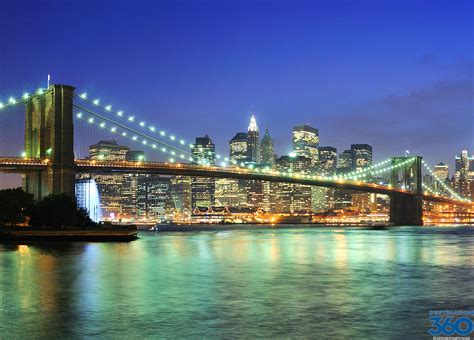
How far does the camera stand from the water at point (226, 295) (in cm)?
1598

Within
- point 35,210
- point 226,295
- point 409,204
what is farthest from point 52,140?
point 409,204

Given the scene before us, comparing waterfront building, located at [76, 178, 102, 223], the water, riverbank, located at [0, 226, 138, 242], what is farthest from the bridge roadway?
the water

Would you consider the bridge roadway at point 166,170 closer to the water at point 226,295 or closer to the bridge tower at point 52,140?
the bridge tower at point 52,140

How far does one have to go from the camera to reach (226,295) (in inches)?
849

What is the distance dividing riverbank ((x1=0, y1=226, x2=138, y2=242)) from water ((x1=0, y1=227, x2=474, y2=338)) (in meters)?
15.0

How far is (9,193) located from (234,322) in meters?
40.8

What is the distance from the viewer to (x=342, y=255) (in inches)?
1563

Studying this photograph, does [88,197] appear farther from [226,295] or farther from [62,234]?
[226,295]

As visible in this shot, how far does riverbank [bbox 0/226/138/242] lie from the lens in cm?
5191

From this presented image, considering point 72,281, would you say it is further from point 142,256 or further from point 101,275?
point 142,256

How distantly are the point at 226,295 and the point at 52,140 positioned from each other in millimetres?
43812

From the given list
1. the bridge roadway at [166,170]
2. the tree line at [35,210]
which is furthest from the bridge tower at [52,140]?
the tree line at [35,210]

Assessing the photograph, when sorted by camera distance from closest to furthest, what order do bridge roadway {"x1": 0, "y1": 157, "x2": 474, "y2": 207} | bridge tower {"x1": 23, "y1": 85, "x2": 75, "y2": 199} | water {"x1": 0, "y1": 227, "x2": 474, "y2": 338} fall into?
1. water {"x1": 0, "y1": 227, "x2": 474, "y2": 338}
2. bridge roadway {"x1": 0, "y1": 157, "x2": 474, "y2": 207}
3. bridge tower {"x1": 23, "y1": 85, "x2": 75, "y2": 199}

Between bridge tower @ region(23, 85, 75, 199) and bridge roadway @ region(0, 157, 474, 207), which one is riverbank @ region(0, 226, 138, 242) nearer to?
bridge tower @ region(23, 85, 75, 199)
